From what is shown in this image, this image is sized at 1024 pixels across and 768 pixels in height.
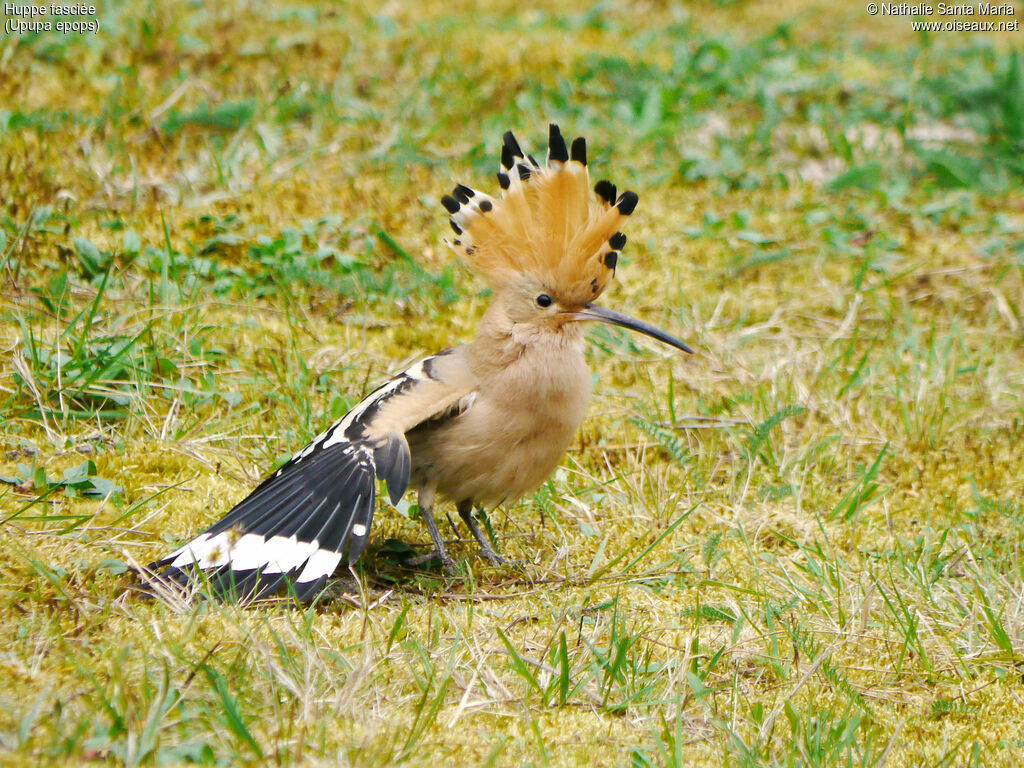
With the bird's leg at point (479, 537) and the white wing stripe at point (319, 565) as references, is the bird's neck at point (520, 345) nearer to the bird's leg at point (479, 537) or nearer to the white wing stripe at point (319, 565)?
the bird's leg at point (479, 537)

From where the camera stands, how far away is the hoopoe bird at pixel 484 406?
2.85 m

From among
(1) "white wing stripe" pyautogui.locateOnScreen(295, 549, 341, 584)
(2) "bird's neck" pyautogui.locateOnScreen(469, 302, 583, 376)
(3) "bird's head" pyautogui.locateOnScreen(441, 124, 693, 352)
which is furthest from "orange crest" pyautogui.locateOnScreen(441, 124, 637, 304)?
(1) "white wing stripe" pyautogui.locateOnScreen(295, 549, 341, 584)

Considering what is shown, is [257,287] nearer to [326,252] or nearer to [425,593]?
[326,252]

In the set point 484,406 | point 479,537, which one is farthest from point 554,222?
point 479,537

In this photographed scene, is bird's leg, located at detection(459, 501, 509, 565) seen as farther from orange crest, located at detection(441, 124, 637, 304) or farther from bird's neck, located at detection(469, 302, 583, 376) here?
orange crest, located at detection(441, 124, 637, 304)

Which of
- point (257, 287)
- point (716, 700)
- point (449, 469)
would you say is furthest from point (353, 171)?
point (716, 700)

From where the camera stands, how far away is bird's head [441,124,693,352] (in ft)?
10.7

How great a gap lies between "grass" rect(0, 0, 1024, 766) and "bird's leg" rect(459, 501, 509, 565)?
2.4 inches

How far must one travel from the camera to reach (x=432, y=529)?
3258 mm

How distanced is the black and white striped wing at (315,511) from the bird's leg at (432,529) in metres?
0.29

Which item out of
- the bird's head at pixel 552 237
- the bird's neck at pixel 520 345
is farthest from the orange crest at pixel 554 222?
the bird's neck at pixel 520 345

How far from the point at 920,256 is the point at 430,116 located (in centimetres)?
260

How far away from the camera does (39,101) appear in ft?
17.2

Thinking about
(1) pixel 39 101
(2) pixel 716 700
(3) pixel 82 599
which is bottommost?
(2) pixel 716 700
